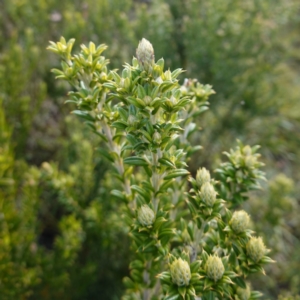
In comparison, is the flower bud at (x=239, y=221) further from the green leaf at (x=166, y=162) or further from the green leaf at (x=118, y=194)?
the green leaf at (x=118, y=194)

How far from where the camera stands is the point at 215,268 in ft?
2.23

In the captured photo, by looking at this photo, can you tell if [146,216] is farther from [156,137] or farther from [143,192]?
[156,137]

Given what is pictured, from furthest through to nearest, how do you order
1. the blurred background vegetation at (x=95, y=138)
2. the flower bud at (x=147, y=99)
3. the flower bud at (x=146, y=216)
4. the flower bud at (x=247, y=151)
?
the blurred background vegetation at (x=95, y=138) < the flower bud at (x=247, y=151) < the flower bud at (x=146, y=216) < the flower bud at (x=147, y=99)

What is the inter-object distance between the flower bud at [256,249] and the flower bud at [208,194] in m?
0.12

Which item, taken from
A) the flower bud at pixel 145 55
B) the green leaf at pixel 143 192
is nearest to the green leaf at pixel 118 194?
the green leaf at pixel 143 192

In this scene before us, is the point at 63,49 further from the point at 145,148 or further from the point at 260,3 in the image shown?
the point at 260,3

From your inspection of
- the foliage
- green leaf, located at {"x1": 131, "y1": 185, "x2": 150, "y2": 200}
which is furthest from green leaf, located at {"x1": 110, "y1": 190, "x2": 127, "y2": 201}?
green leaf, located at {"x1": 131, "y1": 185, "x2": 150, "y2": 200}

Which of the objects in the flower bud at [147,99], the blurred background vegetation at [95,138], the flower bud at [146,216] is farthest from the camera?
the blurred background vegetation at [95,138]

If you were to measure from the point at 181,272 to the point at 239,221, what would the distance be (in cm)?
17

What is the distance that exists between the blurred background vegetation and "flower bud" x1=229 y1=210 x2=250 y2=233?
746mm

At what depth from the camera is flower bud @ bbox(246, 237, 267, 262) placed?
2.43ft

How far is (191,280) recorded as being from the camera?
68cm

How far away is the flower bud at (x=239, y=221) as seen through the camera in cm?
74

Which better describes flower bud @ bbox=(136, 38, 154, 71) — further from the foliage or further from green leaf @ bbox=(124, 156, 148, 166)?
green leaf @ bbox=(124, 156, 148, 166)
